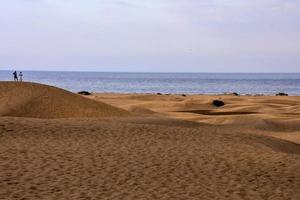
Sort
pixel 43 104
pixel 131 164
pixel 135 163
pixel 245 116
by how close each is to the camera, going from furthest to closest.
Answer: pixel 245 116, pixel 43 104, pixel 135 163, pixel 131 164

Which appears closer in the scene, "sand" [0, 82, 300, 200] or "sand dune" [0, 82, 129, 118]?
"sand" [0, 82, 300, 200]

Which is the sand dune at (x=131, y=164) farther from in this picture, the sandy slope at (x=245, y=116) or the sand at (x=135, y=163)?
the sandy slope at (x=245, y=116)

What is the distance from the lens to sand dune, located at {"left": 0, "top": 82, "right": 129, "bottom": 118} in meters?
20.9

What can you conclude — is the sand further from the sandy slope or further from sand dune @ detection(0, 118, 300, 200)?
the sandy slope

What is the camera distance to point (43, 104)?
21.5m

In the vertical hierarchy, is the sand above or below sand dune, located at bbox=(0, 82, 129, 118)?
below

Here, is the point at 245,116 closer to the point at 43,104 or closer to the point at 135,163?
the point at 43,104

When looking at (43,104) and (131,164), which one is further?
(43,104)

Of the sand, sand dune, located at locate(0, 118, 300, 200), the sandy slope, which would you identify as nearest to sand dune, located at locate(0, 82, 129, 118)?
the sand

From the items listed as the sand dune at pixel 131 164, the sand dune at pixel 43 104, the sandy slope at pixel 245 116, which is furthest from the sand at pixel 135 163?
the sandy slope at pixel 245 116

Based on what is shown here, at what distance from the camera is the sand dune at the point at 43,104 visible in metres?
20.9

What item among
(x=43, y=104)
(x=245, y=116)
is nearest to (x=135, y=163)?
(x=43, y=104)

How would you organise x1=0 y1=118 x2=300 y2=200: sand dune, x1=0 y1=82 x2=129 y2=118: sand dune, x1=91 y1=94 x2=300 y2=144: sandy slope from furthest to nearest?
x1=91 y1=94 x2=300 y2=144: sandy slope < x1=0 y1=82 x2=129 y2=118: sand dune < x1=0 y1=118 x2=300 y2=200: sand dune

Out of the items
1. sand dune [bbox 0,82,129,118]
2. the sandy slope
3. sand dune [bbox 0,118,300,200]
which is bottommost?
the sandy slope
